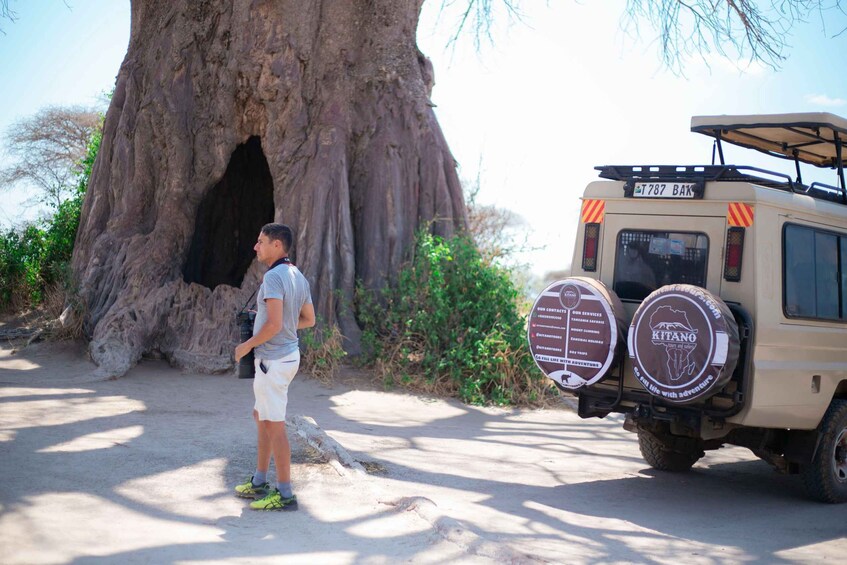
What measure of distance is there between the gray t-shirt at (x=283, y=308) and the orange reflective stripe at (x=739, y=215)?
135 inches

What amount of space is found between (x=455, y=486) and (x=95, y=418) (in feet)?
11.7

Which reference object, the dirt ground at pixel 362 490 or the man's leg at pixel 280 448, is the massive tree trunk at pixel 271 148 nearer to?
the dirt ground at pixel 362 490

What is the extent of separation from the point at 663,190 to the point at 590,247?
0.82 metres

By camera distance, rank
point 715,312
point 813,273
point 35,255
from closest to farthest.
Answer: point 715,312 → point 813,273 → point 35,255

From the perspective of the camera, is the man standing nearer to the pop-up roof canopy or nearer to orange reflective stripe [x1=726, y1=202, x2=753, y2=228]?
orange reflective stripe [x1=726, y1=202, x2=753, y2=228]

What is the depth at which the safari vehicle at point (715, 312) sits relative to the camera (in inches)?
249

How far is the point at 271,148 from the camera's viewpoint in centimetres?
1252

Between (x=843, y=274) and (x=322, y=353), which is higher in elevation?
(x=843, y=274)

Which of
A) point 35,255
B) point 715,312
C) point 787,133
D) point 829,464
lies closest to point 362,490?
point 715,312

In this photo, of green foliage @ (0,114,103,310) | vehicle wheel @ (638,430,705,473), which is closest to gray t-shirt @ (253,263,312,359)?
vehicle wheel @ (638,430,705,473)

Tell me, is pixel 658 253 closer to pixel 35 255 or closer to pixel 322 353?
pixel 322 353

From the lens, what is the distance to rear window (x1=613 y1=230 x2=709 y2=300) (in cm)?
693

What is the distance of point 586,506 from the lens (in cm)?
661

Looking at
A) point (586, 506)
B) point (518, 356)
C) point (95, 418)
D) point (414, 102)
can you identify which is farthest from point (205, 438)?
point (414, 102)
